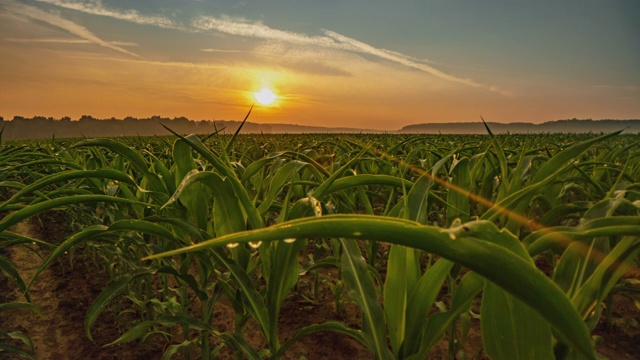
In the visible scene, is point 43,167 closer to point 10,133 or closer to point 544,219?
point 544,219

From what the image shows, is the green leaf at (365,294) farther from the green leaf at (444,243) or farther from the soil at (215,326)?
the soil at (215,326)

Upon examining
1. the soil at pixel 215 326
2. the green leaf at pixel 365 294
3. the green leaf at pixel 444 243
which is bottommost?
the soil at pixel 215 326

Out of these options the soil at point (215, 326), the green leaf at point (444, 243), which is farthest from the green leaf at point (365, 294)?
the soil at point (215, 326)

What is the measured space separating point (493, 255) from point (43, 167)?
4319 mm

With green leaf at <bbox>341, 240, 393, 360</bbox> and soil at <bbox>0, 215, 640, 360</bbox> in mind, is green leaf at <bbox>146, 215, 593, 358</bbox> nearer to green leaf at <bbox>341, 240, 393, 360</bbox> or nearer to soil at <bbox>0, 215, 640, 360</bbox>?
green leaf at <bbox>341, 240, 393, 360</bbox>

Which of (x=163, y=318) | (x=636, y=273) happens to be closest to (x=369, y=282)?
(x=163, y=318)

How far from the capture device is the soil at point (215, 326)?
6.79ft

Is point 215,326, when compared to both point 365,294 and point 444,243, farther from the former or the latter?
point 444,243

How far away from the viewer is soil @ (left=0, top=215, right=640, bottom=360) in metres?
2.07

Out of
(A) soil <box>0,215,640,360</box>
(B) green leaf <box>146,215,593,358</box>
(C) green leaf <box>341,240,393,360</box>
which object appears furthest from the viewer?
(A) soil <box>0,215,640,360</box>

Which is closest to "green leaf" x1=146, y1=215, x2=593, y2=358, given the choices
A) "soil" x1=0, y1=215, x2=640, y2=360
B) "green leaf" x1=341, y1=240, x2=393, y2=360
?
"green leaf" x1=341, y1=240, x2=393, y2=360

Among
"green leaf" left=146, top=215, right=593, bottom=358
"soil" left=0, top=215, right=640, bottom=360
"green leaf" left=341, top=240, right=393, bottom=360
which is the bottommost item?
"soil" left=0, top=215, right=640, bottom=360

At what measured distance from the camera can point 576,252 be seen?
95 cm

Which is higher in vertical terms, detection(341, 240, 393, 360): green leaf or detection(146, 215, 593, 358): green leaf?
detection(146, 215, 593, 358): green leaf
